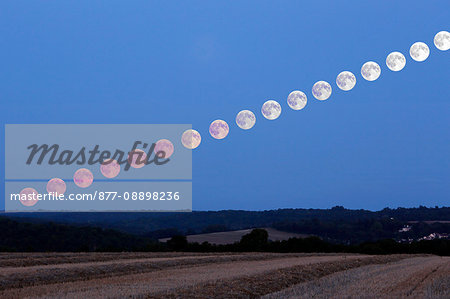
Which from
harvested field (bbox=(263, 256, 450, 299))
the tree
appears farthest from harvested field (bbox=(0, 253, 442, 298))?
the tree

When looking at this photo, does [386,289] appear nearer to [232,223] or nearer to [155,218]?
[232,223]

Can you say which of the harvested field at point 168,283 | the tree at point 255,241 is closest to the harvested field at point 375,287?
the harvested field at point 168,283

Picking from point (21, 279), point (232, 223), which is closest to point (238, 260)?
point (21, 279)

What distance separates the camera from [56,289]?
21.1 m

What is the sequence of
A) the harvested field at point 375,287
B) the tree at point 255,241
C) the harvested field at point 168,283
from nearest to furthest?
the harvested field at point 375,287, the harvested field at point 168,283, the tree at point 255,241

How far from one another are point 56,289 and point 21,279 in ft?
10.8

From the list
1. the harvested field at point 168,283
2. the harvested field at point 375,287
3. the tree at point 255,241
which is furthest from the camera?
the tree at point 255,241

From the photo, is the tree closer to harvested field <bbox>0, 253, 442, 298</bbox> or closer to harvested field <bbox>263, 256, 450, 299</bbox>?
harvested field <bbox>0, 253, 442, 298</bbox>

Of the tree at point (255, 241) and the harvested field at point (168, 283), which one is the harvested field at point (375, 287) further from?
the tree at point (255, 241)

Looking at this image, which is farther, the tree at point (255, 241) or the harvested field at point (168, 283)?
the tree at point (255, 241)

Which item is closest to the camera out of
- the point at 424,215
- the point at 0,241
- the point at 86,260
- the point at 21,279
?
the point at 21,279

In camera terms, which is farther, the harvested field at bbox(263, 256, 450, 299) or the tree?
the tree

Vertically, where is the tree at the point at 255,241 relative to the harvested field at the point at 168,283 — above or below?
above

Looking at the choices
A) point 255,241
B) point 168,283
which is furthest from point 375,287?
point 255,241
